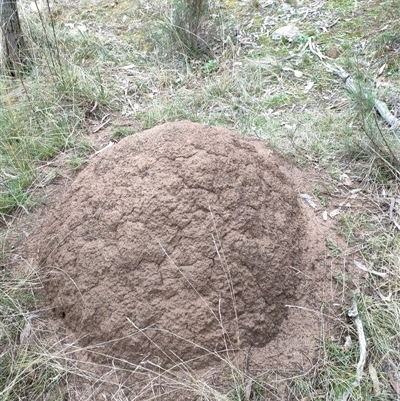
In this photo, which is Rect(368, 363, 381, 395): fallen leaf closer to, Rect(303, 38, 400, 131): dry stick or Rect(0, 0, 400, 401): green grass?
Rect(0, 0, 400, 401): green grass

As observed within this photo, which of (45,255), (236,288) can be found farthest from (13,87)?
(236,288)

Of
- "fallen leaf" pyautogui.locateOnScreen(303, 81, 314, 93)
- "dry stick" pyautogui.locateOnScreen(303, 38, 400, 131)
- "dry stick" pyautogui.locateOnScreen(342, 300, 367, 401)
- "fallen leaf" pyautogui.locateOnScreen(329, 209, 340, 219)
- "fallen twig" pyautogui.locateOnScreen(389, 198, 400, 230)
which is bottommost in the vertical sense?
"dry stick" pyautogui.locateOnScreen(342, 300, 367, 401)

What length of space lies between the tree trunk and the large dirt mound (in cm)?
214

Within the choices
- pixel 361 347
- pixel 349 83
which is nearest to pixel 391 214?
pixel 361 347

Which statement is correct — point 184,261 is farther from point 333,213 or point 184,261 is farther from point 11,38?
point 11,38

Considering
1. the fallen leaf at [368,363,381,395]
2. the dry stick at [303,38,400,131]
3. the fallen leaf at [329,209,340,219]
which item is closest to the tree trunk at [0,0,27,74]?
the dry stick at [303,38,400,131]

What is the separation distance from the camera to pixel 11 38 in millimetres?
3984

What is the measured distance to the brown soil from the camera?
1.92 m

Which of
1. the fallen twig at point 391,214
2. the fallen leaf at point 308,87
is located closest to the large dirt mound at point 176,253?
the fallen twig at point 391,214

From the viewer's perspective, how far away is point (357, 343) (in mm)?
2010

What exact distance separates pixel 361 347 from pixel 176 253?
0.81m

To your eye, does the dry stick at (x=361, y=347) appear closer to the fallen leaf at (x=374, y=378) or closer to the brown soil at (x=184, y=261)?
the fallen leaf at (x=374, y=378)

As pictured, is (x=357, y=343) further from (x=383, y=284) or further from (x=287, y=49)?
(x=287, y=49)

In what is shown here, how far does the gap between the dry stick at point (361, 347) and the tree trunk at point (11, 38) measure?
9.81ft
